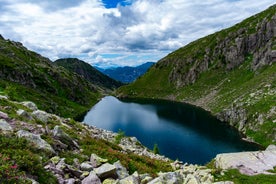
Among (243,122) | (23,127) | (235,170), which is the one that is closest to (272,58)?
(243,122)

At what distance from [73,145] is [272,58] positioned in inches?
6261

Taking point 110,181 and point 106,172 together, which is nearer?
point 110,181

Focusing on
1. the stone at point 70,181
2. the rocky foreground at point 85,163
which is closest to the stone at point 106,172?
the rocky foreground at point 85,163

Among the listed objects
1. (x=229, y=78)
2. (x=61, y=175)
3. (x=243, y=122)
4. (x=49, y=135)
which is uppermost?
(x=229, y=78)

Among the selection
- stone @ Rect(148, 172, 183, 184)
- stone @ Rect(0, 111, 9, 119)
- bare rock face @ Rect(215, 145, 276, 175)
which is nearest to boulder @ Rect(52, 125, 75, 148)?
stone @ Rect(0, 111, 9, 119)

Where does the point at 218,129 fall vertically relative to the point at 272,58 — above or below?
below

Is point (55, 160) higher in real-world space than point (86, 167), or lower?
higher

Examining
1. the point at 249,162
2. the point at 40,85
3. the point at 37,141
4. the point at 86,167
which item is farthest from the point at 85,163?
the point at 40,85

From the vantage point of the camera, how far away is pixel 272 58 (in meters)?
153

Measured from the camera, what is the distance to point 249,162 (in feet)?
78.0

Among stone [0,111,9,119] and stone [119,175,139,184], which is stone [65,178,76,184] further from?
stone [0,111,9,119]

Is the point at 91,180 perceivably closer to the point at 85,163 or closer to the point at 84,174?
the point at 84,174

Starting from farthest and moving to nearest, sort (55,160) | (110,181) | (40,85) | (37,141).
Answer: (40,85) < (37,141) < (55,160) < (110,181)

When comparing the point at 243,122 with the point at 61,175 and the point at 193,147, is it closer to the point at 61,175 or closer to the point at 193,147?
the point at 193,147
